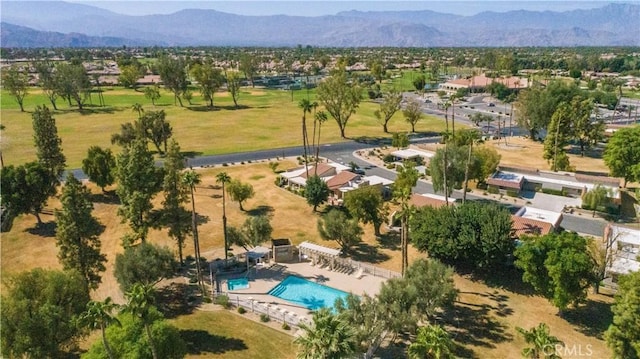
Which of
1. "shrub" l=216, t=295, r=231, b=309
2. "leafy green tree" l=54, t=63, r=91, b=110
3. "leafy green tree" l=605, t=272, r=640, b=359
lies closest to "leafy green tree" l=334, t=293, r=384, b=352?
"shrub" l=216, t=295, r=231, b=309

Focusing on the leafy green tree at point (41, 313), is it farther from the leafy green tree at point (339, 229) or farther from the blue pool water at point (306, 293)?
the leafy green tree at point (339, 229)

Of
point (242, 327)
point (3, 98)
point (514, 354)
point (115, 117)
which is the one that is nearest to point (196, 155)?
point (115, 117)

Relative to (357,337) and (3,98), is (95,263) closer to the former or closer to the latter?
(357,337)

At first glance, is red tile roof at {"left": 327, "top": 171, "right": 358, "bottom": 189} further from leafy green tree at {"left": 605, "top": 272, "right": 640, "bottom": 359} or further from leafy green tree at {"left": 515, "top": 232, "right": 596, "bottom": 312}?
leafy green tree at {"left": 605, "top": 272, "right": 640, "bottom": 359}

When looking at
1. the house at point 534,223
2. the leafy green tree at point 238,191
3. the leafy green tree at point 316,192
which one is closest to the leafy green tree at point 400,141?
the leafy green tree at point 316,192

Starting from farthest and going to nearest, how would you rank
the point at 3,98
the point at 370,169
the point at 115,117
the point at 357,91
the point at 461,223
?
the point at 3,98 < the point at 115,117 < the point at 357,91 < the point at 370,169 < the point at 461,223

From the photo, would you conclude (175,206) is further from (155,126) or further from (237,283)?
(155,126)
